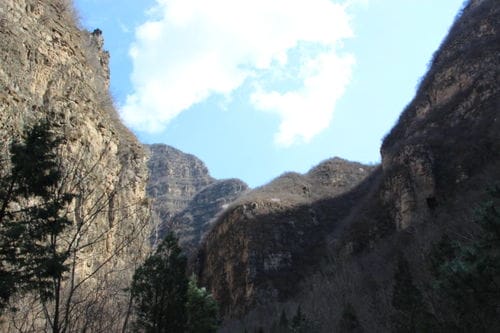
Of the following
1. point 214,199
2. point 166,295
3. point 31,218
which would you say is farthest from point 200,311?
point 214,199

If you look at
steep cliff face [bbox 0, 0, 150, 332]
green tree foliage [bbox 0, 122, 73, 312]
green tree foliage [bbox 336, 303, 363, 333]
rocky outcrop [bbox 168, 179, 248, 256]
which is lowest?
green tree foliage [bbox 336, 303, 363, 333]

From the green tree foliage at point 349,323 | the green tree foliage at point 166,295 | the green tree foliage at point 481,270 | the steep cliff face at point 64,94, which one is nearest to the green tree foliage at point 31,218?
the steep cliff face at point 64,94

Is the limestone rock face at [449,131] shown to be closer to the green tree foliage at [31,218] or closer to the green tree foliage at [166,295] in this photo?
the green tree foliage at [166,295]

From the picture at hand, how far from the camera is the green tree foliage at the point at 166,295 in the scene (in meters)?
18.8

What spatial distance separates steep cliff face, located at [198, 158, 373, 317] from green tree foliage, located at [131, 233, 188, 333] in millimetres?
35251

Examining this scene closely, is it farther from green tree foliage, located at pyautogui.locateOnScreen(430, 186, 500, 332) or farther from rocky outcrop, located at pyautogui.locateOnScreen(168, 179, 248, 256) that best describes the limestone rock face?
rocky outcrop, located at pyautogui.locateOnScreen(168, 179, 248, 256)

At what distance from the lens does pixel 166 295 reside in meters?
19.2

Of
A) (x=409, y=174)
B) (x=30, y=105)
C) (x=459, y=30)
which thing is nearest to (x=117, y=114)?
(x=30, y=105)

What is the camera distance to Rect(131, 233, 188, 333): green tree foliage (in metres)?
18.8

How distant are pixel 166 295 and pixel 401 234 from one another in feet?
91.3

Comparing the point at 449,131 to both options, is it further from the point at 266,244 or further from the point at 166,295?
the point at 166,295

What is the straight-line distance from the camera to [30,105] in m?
18.0

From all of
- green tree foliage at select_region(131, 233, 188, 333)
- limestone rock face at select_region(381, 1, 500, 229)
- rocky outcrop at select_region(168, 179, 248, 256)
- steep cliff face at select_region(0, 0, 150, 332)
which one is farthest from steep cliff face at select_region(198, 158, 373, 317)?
green tree foliage at select_region(131, 233, 188, 333)

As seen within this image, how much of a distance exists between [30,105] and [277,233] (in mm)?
47368
